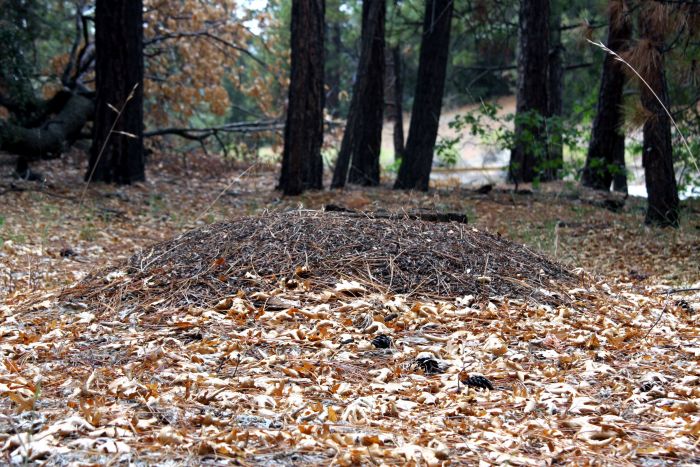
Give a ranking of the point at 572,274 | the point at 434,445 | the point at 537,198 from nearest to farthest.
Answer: the point at 434,445, the point at 572,274, the point at 537,198

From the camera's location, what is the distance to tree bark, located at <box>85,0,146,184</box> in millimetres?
9383

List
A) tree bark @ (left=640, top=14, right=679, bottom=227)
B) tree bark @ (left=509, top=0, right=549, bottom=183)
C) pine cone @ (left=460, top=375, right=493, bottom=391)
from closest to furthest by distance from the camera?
1. pine cone @ (left=460, top=375, right=493, bottom=391)
2. tree bark @ (left=640, top=14, right=679, bottom=227)
3. tree bark @ (left=509, top=0, right=549, bottom=183)

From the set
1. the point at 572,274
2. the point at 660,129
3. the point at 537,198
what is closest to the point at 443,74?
the point at 537,198

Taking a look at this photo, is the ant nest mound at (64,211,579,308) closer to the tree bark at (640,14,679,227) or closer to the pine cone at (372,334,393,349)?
the pine cone at (372,334,393,349)

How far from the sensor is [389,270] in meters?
4.52

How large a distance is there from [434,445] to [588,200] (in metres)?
7.87

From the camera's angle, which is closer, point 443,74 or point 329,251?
point 329,251

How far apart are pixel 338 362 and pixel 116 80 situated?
703cm

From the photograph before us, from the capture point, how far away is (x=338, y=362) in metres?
3.44

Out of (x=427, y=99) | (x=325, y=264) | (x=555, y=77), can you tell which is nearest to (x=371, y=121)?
(x=427, y=99)

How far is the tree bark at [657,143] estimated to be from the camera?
671cm

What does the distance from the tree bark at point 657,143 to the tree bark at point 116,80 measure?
225 inches

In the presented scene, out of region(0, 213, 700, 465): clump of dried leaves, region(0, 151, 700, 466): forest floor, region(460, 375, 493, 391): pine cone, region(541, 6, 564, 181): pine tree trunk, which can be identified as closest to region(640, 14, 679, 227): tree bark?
region(0, 151, 700, 466): forest floor

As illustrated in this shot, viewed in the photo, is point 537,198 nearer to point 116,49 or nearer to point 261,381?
point 116,49
